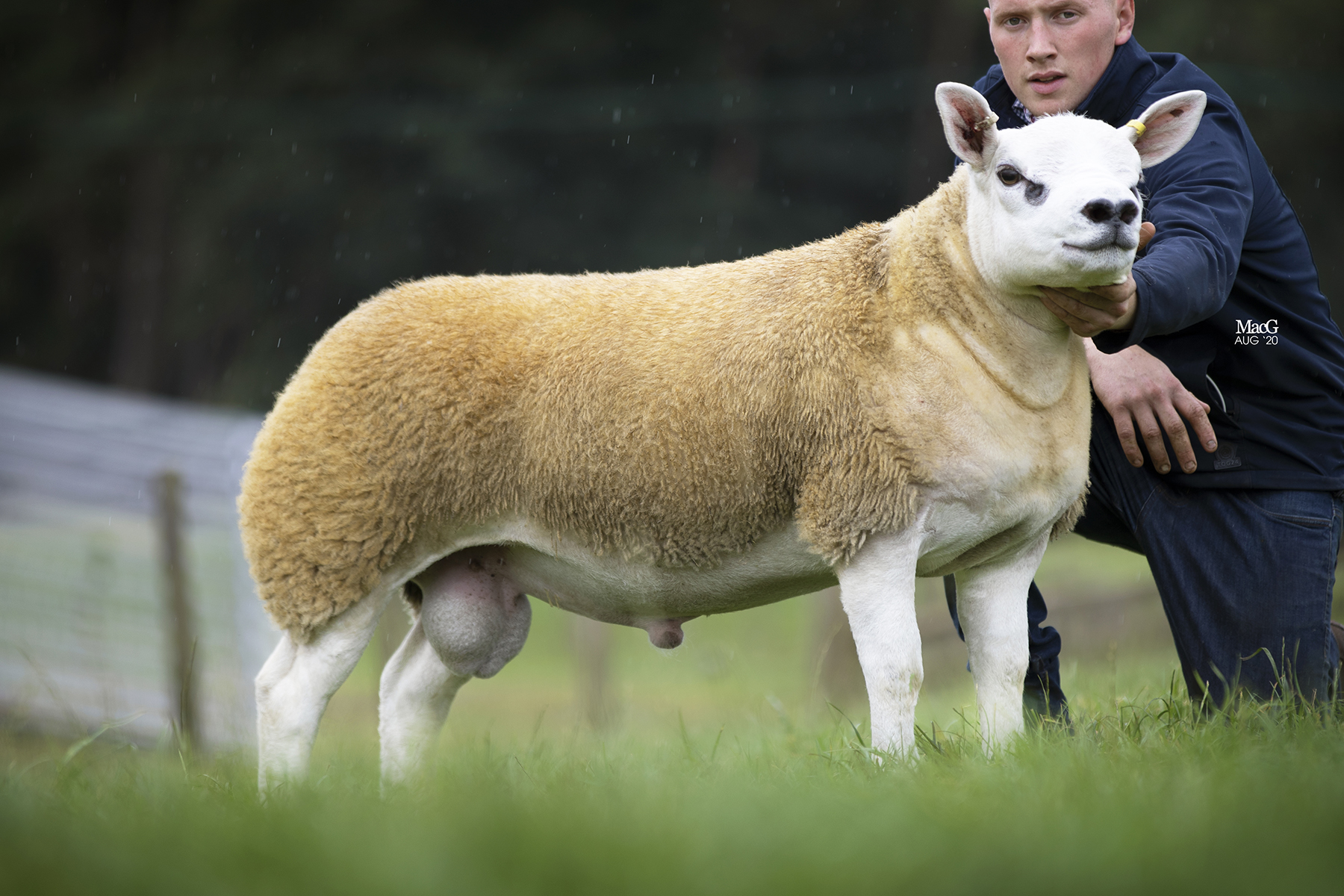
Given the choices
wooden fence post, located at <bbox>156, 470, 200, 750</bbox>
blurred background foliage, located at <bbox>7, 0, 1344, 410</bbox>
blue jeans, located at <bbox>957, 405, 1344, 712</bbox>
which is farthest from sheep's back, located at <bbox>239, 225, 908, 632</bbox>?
blurred background foliage, located at <bbox>7, 0, 1344, 410</bbox>

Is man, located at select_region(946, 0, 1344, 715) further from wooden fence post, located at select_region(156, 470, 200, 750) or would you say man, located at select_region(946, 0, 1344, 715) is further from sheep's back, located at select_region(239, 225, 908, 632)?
wooden fence post, located at select_region(156, 470, 200, 750)

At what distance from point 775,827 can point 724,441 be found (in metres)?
1.11

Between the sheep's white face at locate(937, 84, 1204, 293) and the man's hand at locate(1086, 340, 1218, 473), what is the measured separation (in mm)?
559

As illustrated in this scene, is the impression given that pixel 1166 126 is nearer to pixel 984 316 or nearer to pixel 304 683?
pixel 984 316

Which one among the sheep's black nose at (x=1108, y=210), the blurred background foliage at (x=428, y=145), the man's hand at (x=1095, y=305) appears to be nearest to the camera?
the sheep's black nose at (x=1108, y=210)

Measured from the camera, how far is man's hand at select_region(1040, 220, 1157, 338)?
2.60 metres

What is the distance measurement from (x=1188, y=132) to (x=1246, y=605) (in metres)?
1.24

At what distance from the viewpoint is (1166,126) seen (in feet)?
9.20

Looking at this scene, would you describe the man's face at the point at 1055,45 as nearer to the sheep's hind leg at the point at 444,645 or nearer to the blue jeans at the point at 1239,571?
the blue jeans at the point at 1239,571

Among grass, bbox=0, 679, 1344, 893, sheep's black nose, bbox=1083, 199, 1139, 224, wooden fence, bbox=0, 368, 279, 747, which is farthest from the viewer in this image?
wooden fence, bbox=0, 368, 279, 747

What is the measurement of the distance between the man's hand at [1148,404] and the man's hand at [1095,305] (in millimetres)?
484

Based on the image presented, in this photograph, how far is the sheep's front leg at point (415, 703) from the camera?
3.70m

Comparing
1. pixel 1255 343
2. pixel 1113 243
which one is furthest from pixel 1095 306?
pixel 1255 343

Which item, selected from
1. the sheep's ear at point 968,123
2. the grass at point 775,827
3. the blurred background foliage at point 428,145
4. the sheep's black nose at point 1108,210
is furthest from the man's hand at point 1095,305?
the blurred background foliage at point 428,145
